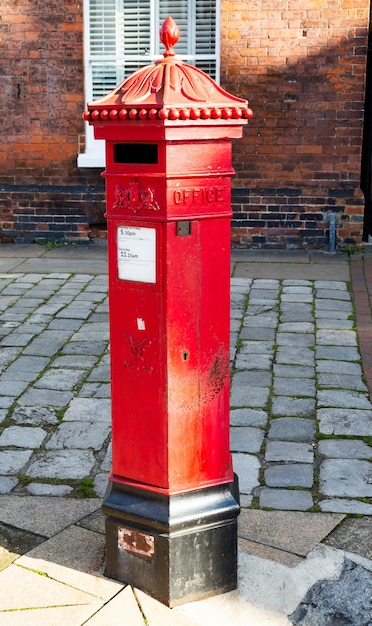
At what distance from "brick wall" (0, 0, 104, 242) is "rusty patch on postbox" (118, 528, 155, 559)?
7076 mm

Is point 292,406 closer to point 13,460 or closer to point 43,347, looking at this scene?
point 13,460

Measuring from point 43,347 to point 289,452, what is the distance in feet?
8.25

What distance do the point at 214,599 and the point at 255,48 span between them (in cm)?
740

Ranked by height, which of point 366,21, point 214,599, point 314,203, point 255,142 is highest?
point 366,21

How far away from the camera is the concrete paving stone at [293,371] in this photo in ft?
18.1

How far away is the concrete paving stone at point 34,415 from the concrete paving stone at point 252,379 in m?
1.27

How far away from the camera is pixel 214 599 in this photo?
3100 millimetres

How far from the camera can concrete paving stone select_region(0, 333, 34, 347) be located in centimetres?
623

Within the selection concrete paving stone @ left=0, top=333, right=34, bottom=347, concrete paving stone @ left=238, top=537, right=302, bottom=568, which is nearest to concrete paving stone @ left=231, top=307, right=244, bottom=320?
concrete paving stone @ left=0, top=333, right=34, bottom=347

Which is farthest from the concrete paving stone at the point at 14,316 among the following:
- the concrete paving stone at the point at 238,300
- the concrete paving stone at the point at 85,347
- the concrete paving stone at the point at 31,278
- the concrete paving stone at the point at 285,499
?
the concrete paving stone at the point at 285,499

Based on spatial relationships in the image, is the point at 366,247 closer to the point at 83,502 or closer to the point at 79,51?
the point at 79,51

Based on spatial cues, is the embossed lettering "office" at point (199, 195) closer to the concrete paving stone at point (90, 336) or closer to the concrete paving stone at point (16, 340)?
the concrete paving stone at point (90, 336)

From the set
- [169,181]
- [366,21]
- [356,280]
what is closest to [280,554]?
[169,181]

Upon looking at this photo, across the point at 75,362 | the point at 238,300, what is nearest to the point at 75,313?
the point at 75,362
